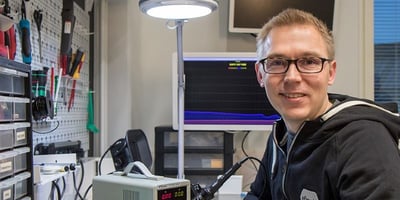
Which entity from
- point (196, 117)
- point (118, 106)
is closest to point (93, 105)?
point (118, 106)

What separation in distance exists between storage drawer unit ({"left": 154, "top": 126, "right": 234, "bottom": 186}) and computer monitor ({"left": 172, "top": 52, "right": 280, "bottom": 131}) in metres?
0.11

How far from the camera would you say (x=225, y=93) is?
2.33 m

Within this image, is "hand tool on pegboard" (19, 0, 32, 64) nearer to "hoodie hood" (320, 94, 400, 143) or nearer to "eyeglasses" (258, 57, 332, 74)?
"eyeglasses" (258, 57, 332, 74)

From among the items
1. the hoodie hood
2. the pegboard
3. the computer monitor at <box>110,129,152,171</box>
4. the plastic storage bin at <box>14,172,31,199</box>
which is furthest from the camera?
the computer monitor at <box>110,129,152,171</box>

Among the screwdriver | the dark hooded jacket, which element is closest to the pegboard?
the screwdriver

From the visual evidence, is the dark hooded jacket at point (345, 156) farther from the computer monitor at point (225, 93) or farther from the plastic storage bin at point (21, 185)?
the computer monitor at point (225, 93)

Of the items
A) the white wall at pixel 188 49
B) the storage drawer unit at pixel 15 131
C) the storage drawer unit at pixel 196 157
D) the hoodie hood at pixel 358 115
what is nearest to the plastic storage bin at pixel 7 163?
the storage drawer unit at pixel 15 131

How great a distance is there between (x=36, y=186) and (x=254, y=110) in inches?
50.8

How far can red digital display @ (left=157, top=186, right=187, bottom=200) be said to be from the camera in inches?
48.4

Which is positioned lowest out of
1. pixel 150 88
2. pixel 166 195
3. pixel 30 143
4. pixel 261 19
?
pixel 166 195

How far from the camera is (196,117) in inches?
91.4

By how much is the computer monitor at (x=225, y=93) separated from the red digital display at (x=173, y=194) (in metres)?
1.02

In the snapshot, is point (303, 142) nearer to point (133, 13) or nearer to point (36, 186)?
point (36, 186)

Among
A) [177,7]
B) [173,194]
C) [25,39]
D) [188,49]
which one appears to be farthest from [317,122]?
[188,49]
